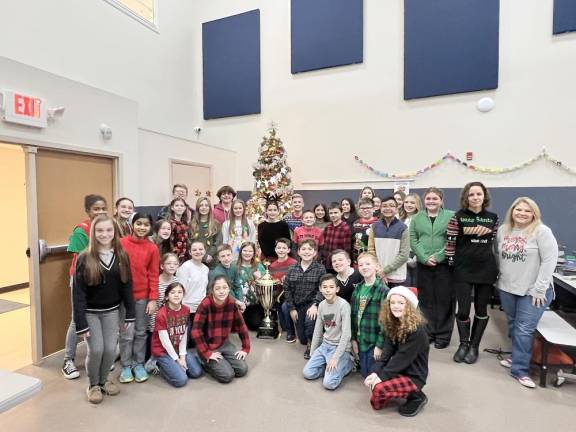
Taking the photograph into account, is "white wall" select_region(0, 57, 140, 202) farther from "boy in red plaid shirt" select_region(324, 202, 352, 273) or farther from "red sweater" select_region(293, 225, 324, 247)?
"boy in red plaid shirt" select_region(324, 202, 352, 273)

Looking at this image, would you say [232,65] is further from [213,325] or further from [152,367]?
[152,367]

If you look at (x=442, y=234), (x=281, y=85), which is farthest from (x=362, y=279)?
(x=281, y=85)

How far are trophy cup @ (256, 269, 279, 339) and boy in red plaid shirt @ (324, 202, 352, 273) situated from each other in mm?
649

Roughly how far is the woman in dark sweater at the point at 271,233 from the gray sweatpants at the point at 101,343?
5.93 feet

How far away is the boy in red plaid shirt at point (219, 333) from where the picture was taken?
261cm

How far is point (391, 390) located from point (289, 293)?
50.5 inches

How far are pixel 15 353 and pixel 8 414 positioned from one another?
1.17 meters

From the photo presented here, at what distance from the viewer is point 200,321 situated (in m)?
2.69

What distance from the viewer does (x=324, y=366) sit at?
8.82 feet

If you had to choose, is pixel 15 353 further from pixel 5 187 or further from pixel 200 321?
pixel 5 187

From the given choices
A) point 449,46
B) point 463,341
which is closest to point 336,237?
point 463,341

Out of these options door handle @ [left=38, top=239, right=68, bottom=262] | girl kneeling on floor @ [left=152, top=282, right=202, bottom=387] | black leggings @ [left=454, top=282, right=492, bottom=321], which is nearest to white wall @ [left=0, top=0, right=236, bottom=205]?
door handle @ [left=38, top=239, right=68, bottom=262]

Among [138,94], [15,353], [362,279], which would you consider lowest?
[15,353]

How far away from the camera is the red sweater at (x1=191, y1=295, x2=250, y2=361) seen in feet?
8.75
